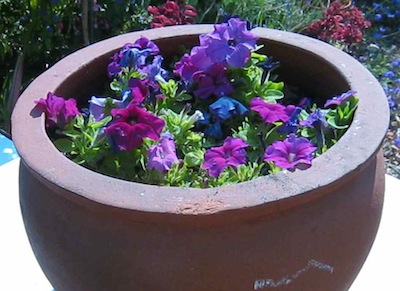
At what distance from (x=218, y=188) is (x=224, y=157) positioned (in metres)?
0.15

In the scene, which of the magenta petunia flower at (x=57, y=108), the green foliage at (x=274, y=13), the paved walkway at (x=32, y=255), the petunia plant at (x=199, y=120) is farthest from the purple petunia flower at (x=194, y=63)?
the green foliage at (x=274, y=13)

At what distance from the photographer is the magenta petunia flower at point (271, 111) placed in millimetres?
1483

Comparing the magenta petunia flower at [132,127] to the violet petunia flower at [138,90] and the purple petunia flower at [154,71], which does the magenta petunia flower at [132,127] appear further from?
the purple petunia flower at [154,71]

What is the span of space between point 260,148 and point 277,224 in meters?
0.27

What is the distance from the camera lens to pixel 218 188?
1.27m

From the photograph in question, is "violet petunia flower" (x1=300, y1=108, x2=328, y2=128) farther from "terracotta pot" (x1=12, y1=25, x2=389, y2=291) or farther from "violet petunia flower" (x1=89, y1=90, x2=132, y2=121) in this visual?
"violet petunia flower" (x1=89, y1=90, x2=132, y2=121)

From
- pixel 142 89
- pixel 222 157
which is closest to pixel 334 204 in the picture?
pixel 222 157

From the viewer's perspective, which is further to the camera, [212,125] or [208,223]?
[212,125]

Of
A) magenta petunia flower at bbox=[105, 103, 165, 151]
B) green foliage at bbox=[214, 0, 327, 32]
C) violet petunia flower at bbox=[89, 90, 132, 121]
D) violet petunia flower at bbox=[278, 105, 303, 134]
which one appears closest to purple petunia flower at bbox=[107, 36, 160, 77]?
violet petunia flower at bbox=[89, 90, 132, 121]

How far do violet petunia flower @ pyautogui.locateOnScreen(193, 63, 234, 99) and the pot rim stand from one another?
24cm

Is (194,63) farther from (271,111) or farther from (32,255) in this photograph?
(32,255)

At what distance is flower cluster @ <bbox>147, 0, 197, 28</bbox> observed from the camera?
2361 millimetres

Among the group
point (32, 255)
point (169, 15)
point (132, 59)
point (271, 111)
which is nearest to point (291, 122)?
point (271, 111)

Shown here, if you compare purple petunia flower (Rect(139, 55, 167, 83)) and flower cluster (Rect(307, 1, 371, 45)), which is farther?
flower cluster (Rect(307, 1, 371, 45))
